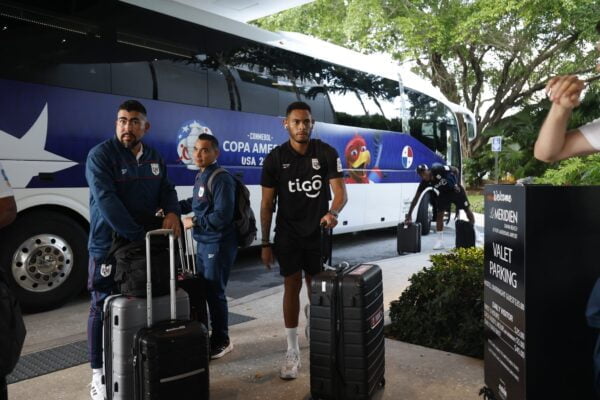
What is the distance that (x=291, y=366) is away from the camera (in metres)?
3.79

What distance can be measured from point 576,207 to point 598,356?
61 cm

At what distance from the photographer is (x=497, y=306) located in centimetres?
Answer: 266

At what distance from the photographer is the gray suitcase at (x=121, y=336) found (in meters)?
3.04

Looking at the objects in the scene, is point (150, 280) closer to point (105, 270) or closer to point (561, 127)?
point (105, 270)

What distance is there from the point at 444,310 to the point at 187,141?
449 cm

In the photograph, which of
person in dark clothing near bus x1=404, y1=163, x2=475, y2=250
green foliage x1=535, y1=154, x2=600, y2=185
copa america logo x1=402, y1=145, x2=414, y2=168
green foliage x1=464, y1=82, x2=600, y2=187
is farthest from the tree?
green foliage x1=535, y1=154, x2=600, y2=185

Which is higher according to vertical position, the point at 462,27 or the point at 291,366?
the point at 462,27

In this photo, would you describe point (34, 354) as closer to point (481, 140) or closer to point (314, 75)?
point (314, 75)

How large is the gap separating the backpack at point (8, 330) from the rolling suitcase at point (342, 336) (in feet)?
5.44

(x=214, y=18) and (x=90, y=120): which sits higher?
(x=214, y=18)

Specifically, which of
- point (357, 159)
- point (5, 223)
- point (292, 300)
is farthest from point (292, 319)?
point (357, 159)

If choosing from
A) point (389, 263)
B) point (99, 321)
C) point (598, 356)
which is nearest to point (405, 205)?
point (389, 263)

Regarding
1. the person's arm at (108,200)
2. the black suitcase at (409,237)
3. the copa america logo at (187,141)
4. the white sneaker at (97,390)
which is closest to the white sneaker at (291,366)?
the white sneaker at (97,390)

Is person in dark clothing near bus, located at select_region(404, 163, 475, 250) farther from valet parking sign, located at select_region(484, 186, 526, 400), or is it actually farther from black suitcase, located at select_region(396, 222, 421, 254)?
valet parking sign, located at select_region(484, 186, 526, 400)
